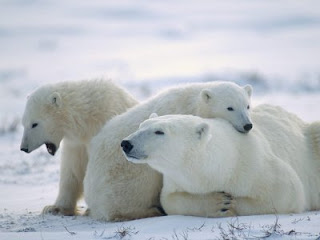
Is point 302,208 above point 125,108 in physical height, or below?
below

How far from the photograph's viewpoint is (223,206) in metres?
5.48

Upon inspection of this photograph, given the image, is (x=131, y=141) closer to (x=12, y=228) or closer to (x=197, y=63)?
(x=12, y=228)

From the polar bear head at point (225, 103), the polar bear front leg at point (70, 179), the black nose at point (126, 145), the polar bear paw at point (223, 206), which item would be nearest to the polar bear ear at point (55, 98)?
the polar bear front leg at point (70, 179)

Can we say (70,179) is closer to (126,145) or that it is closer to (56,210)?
(56,210)

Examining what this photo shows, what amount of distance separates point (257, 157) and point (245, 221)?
2.29ft

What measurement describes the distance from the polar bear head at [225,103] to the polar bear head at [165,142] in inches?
30.1

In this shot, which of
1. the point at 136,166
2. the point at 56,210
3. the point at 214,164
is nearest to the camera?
the point at 214,164

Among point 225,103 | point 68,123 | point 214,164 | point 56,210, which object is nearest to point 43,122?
point 68,123

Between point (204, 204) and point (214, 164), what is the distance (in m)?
0.36

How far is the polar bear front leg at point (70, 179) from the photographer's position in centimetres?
719

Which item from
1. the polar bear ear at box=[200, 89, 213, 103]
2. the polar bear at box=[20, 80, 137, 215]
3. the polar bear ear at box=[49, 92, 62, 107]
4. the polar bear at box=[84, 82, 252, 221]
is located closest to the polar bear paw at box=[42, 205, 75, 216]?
the polar bear at box=[20, 80, 137, 215]

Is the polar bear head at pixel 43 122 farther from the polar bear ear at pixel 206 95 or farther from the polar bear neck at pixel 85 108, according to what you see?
the polar bear ear at pixel 206 95

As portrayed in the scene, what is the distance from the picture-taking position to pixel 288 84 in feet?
63.8

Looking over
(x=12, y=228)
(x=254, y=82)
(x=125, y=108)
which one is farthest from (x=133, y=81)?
(x=12, y=228)
